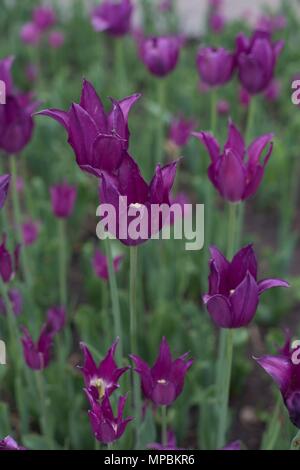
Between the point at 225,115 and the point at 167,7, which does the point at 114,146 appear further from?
the point at 167,7

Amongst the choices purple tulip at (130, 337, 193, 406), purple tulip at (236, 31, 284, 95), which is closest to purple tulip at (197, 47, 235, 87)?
purple tulip at (236, 31, 284, 95)

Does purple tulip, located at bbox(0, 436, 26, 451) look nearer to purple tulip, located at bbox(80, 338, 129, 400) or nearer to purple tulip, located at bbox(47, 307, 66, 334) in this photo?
purple tulip, located at bbox(80, 338, 129, 400)

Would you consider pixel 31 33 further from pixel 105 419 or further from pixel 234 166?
pixel 105 419

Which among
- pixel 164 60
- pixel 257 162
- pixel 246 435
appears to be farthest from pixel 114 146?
pixel 246 435

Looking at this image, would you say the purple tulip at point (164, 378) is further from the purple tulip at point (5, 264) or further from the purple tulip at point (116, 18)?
the purple tulip at point (116, 18)

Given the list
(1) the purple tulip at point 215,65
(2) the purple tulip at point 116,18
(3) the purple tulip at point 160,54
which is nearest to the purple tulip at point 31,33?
(2) the purple tulip at point 116,18
